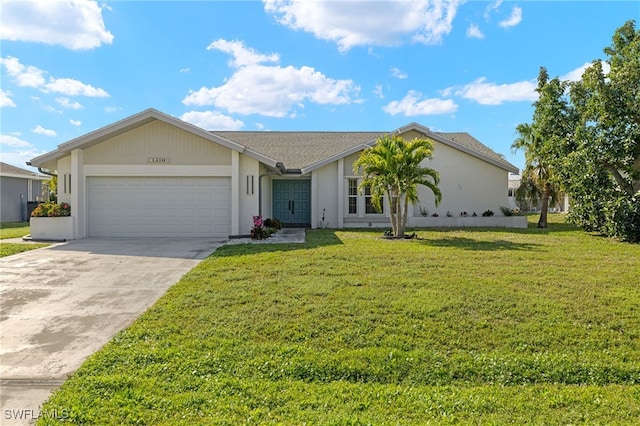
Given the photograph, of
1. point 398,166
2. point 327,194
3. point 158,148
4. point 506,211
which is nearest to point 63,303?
point 158,148

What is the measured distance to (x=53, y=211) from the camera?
13867 millimetres

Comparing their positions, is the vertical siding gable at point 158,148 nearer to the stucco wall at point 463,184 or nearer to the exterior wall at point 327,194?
the exterior wall at point 327,194

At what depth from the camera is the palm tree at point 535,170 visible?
60.6 ft

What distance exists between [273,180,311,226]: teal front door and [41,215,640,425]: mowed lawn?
11671mm

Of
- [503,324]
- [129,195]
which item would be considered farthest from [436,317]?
[129,195]

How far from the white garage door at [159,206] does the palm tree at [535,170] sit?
13940mm

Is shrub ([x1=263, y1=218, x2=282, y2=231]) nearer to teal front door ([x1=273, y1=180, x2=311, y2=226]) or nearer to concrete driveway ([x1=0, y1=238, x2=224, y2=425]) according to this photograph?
teal front door ([x1=273, y1=180, x2=311, y2=226])

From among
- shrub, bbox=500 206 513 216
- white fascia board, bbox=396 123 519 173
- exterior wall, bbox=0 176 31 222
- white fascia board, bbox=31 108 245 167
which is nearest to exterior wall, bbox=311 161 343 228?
white fascia board, bbox=396 123 519 173

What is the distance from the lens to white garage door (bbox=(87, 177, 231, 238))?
569 inches

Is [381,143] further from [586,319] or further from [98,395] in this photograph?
[98,395]

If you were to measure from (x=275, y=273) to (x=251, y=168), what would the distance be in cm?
738

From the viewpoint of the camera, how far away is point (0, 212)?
74.4ft

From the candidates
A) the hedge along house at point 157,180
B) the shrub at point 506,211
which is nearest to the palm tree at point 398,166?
the hedge along house at point 157,180

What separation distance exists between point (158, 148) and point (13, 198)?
615 inches
